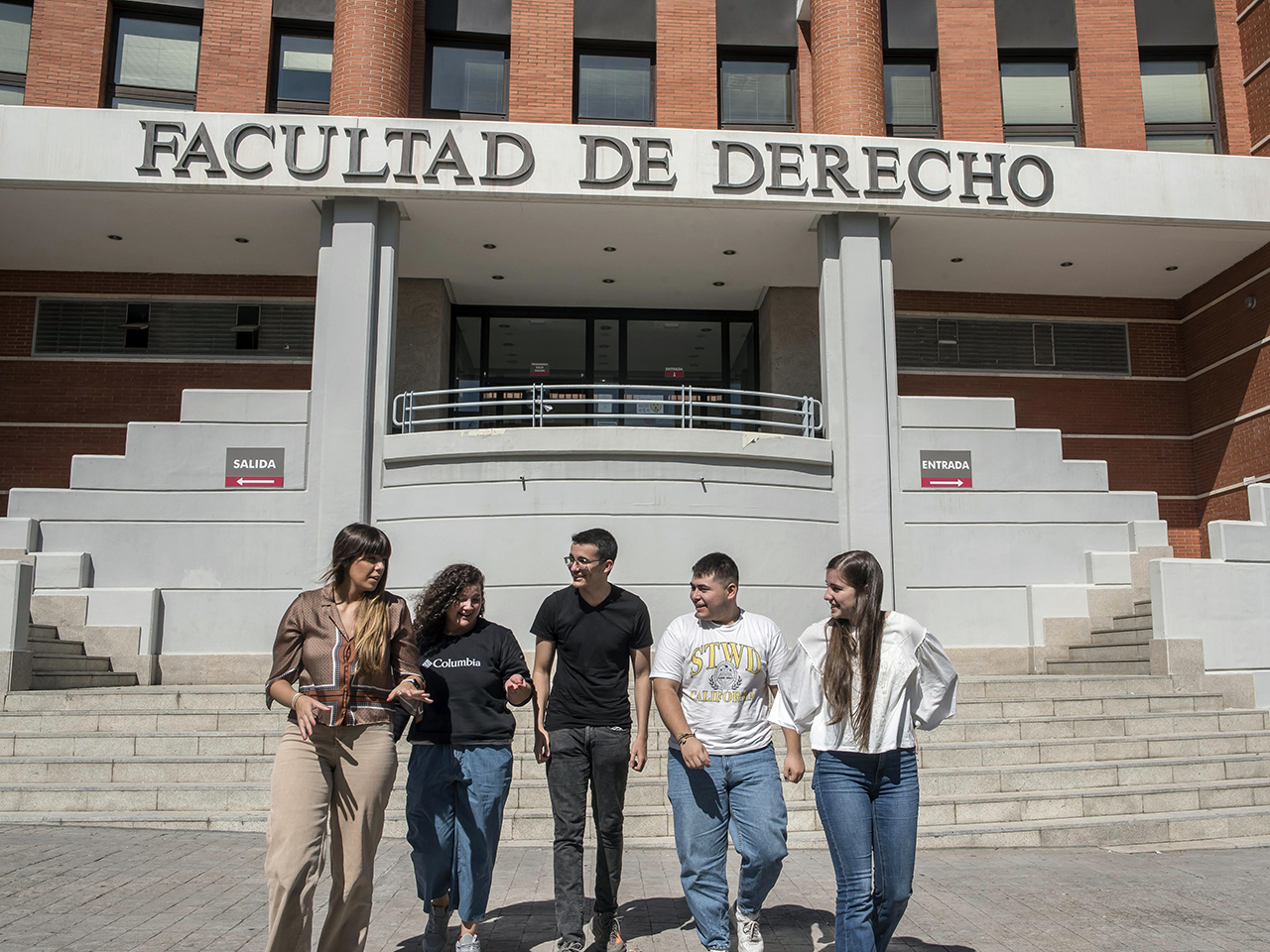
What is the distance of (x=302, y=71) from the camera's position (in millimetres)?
15859

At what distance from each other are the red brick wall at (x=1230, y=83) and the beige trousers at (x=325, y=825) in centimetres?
1726

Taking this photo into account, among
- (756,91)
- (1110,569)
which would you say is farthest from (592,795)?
(756,91)

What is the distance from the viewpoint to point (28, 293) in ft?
52.8

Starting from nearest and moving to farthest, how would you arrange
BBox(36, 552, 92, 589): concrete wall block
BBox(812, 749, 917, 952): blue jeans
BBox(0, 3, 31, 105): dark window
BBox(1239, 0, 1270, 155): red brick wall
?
BBox(812, 749, 917, 952): blue jeans, BBox(36, 552, 92, 589): concrete wall block, BBox(0, 3, 31, 105): dark window, BBox(1239, 0, 1270, 155): red brick wall

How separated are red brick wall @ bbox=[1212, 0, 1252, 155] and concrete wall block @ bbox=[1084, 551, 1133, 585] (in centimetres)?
747

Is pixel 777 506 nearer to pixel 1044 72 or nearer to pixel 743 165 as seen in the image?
pixel 743 165

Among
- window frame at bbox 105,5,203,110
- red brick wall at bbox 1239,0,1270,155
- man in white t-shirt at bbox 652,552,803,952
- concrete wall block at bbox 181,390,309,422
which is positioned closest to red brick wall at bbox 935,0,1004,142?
red brick wall at bbox 1239,0,1270,155

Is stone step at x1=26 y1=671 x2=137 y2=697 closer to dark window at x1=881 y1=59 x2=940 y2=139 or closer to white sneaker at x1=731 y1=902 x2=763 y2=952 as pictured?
white sneaker at x1=731 y1=902 x2=763 y2=952

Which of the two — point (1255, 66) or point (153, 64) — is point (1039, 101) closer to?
point (1255, 66)

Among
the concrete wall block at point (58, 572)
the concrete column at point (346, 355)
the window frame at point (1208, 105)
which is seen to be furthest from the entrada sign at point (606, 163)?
the concrete wall block at point (58, 572)

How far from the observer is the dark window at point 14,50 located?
15180mm

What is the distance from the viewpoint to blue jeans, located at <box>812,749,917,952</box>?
3.95 meters

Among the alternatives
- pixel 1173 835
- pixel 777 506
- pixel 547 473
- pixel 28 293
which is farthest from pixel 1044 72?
pixel 28 293

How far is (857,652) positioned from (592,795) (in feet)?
5.30
